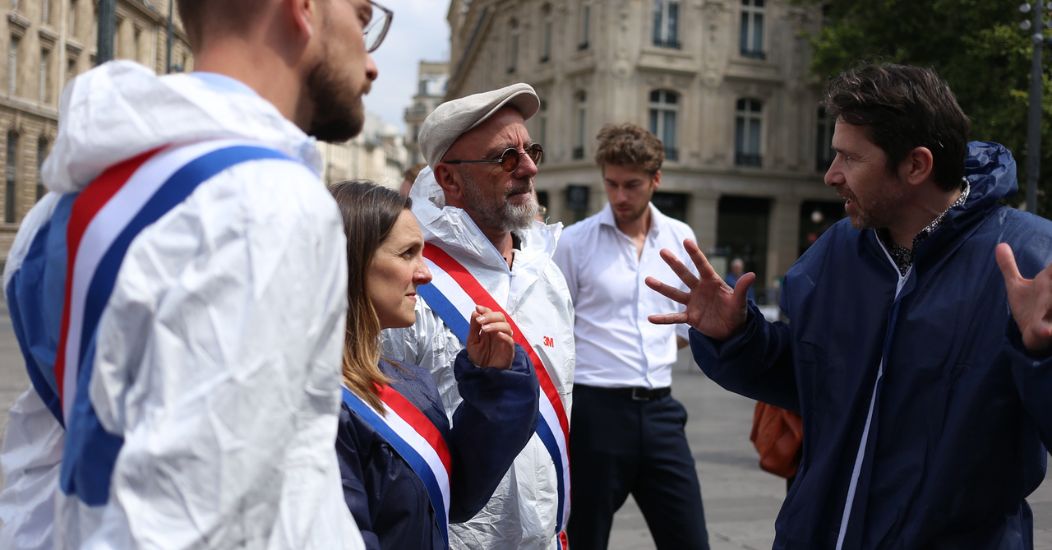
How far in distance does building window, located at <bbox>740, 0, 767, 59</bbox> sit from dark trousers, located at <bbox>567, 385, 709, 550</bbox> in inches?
1277

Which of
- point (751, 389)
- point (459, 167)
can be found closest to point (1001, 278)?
point (751, 389)

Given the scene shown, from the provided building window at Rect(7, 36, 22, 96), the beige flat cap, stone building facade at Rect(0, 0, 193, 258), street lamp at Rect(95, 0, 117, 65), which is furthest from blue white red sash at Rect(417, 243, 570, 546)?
building window at Rect(7, 36, 22, 96)

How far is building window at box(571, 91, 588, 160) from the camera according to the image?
35562mm

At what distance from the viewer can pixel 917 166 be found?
270cm

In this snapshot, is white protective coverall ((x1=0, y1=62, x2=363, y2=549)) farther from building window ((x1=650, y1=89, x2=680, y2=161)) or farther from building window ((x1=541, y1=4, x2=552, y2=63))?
building window ((x1=541, y1=4, x2=552, y2=63))

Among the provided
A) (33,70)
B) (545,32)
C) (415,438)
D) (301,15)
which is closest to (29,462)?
(301,15)

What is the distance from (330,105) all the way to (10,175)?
139ft

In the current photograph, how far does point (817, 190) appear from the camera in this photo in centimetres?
3666

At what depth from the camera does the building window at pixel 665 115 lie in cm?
3516

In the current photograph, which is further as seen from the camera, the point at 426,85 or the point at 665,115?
the point at 426,85

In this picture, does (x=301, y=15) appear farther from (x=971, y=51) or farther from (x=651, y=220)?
(x=971, y=51)

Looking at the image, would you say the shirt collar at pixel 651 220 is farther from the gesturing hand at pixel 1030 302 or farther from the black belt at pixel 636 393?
the gesturing hand at pixel 1030 302

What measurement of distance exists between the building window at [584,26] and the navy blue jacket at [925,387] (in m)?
33.4

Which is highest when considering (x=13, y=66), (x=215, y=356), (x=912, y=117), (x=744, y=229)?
(x=13, y=66)
